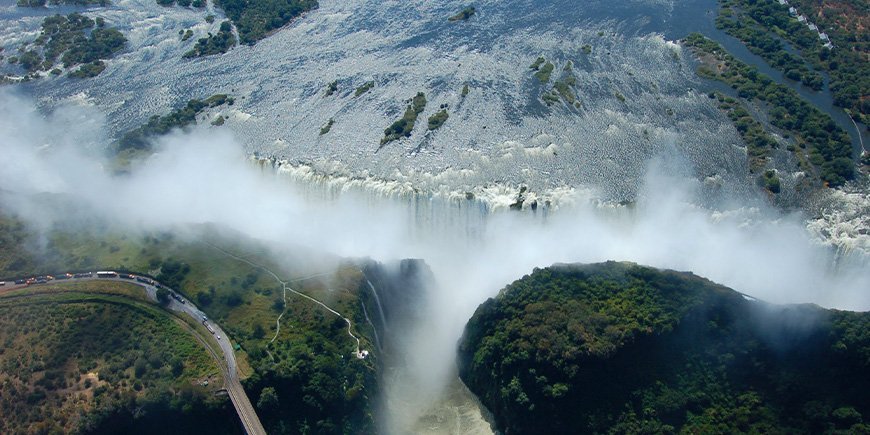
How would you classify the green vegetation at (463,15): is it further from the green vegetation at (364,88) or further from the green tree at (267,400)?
the green tree at (267,400)

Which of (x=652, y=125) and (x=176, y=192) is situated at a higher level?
(x=652, y=125)

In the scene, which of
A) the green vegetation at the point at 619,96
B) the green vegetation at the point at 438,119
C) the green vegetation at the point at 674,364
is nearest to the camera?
the green vegetation at the point at 674,364

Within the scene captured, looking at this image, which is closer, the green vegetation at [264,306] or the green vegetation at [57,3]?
the green vegetation at [264,306]

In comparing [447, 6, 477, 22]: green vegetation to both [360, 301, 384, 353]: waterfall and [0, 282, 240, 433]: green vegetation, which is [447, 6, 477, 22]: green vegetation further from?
[0, 282, 240, 433]: green vegetation

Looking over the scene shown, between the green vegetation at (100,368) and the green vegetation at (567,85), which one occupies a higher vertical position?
the green vegetation at (567,85)

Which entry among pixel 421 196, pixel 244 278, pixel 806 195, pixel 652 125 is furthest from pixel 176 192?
pixel 806 195

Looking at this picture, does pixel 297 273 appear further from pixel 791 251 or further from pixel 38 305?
pixel 791 251

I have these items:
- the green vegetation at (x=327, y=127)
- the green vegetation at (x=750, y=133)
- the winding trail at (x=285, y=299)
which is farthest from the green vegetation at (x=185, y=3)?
the green vegetation at (x=750, y=133)

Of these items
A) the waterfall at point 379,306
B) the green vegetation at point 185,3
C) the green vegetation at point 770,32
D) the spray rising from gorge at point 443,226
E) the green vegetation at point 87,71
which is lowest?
the waterfall at point 379,306
